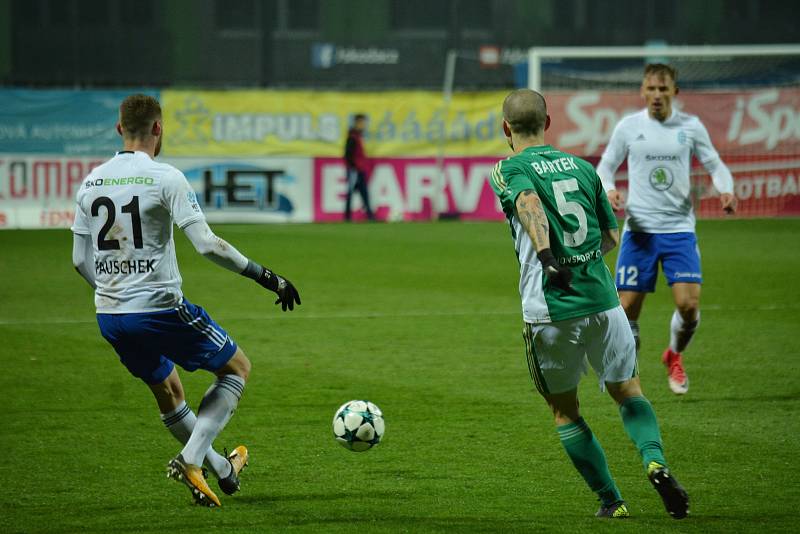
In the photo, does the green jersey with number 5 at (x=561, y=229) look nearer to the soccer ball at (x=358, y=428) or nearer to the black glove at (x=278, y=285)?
the black glove at (x=278, y=285)

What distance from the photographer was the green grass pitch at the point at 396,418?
5.34 m

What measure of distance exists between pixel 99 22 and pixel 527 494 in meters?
29.6

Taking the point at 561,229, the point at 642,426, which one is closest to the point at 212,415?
the point at 561,229

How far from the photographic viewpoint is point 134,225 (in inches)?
208

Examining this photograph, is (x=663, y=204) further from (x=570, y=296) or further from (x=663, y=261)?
(x=570, y=296)

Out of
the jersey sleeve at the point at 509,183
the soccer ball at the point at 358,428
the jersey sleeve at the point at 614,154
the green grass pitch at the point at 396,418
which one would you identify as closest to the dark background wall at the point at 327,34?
the green grass pitch at the point at 396,418

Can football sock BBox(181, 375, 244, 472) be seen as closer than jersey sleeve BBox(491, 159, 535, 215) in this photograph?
No

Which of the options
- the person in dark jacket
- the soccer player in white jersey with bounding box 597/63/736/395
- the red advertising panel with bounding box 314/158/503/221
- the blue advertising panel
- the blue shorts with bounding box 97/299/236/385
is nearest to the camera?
the blue shorts with bounding box 97/299/236/385

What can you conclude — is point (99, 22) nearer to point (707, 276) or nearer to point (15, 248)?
point (15, 248)

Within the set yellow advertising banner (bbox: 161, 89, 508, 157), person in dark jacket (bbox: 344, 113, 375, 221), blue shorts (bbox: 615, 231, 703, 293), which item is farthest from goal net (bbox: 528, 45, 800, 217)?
blue shorts (bbox: 615, 231, 703, 293)

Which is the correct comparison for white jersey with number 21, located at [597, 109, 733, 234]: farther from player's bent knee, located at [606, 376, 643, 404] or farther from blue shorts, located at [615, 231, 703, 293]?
player's bent knee, located at [606, 376, 643, 404]

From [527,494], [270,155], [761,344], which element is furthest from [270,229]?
[527,494]

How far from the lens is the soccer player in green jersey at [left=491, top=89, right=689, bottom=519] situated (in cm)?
493

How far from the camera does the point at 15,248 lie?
59.8 feet
